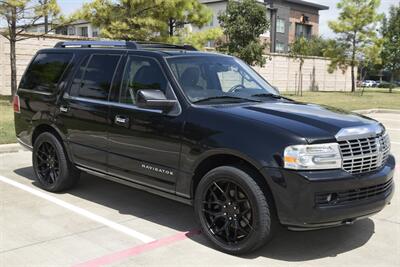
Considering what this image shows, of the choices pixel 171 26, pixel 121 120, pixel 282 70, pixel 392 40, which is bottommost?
pixel 121 120

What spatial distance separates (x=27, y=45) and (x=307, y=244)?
718 inches

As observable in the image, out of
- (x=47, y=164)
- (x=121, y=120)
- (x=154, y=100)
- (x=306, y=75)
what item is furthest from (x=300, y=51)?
(x=154, y=100)

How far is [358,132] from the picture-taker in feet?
14.3

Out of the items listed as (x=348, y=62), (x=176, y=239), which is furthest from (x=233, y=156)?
(x=348, y=62)

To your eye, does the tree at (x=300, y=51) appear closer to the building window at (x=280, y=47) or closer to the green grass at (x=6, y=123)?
the building window at (x=280, y=47)

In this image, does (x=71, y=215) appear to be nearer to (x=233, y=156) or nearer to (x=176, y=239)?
(x=176, y=239)

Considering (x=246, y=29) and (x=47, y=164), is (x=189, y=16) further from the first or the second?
(x=47, y=164)

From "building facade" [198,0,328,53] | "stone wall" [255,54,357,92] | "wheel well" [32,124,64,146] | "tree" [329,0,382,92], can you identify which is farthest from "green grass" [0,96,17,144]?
"building facade" [198,0,328,53]

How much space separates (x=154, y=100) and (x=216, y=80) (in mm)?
949

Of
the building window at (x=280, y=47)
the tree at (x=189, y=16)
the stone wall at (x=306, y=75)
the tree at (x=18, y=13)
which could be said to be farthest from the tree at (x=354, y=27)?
the building window at (x=280, y=47)

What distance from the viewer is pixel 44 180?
6.60 metres

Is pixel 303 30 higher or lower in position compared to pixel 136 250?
higher

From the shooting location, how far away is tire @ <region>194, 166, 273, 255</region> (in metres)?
4.21

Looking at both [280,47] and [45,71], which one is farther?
[280,47]
